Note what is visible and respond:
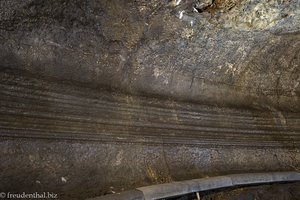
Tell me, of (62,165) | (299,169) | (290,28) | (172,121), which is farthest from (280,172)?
(62,165)

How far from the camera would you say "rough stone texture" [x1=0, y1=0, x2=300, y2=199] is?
306 centimetres

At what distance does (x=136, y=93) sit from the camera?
397 cm

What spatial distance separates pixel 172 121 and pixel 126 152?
83 centimetres

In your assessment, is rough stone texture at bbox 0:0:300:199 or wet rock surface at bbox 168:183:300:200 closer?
rough stone texture at bbox 0:0:300:199

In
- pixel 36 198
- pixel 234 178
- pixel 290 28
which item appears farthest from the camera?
pixel 290 28

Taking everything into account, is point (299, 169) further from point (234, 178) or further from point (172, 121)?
point (172, 121)

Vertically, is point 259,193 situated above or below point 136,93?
below

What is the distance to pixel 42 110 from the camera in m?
3.13

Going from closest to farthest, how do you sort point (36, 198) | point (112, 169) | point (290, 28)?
point (36, 198), point (112, 169), point (290, 28)

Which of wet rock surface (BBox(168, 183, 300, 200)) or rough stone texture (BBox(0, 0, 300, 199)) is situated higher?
rough stone texture (BBox(0, 0, 300, 199))

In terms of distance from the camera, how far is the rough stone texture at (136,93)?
120 inches

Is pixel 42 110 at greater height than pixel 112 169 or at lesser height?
greater

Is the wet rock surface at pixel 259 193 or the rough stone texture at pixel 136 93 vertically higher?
the rough stone texture at pixel 136 93

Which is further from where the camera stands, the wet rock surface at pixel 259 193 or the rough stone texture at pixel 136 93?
the wet rock surface at pixel 259 193
